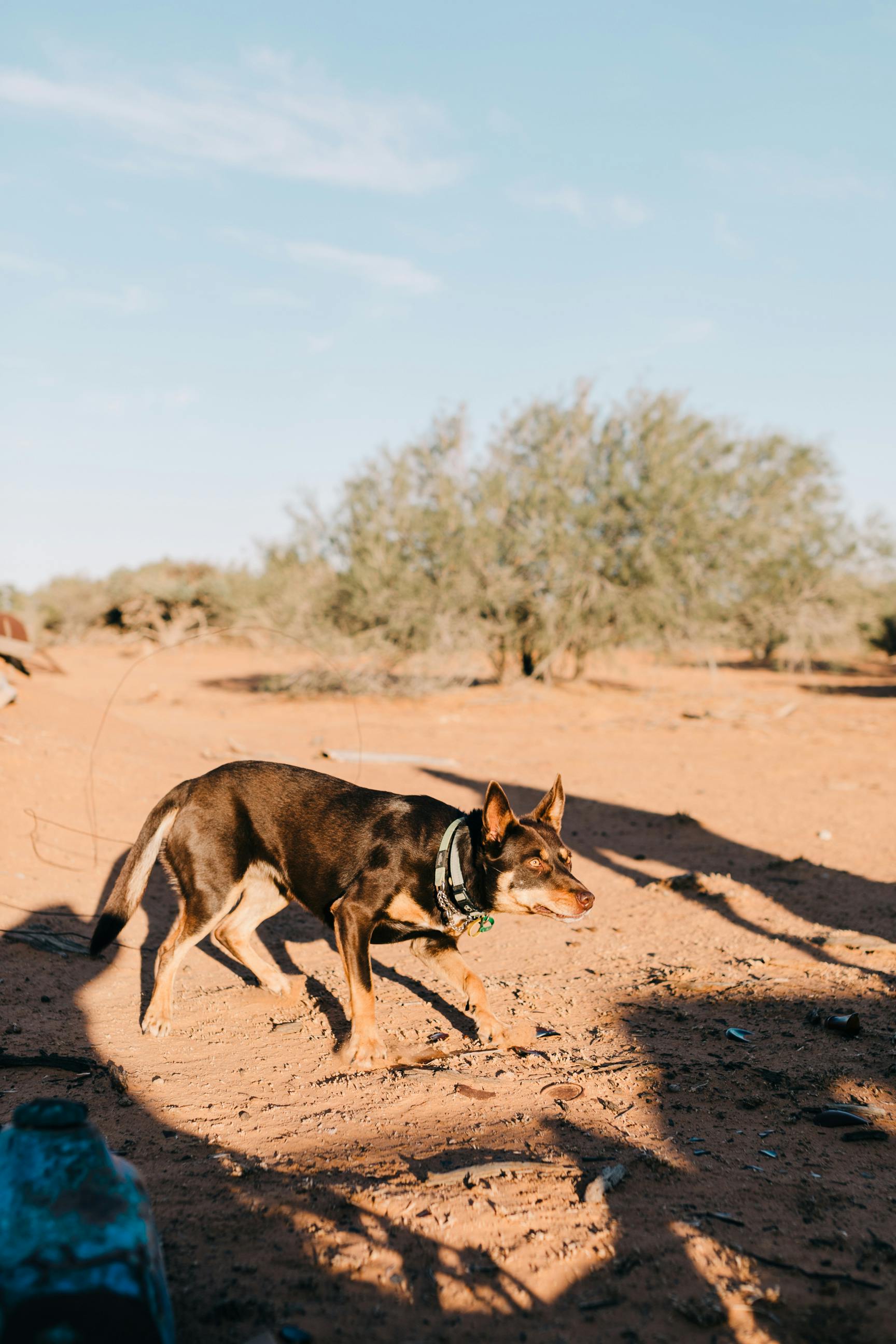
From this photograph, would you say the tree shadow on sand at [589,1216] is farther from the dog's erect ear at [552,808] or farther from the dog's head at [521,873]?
the dog's erect ear at [552,808]

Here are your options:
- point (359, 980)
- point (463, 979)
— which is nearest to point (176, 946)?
point (359, 980)

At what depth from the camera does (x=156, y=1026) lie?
476 cm

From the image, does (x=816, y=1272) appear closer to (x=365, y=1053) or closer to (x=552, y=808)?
(x=365, y=1053)

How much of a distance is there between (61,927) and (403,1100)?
3395 millimetres

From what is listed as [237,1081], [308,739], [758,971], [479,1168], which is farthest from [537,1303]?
[308,739]

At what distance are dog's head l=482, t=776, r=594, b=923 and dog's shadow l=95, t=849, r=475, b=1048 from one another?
88cm

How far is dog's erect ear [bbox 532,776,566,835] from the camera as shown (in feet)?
16.0

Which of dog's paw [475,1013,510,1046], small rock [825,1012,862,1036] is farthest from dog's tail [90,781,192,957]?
small rock [825,1012,862,1036]

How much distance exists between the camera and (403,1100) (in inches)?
155

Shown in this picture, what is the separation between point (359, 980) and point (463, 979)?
0.63 meters

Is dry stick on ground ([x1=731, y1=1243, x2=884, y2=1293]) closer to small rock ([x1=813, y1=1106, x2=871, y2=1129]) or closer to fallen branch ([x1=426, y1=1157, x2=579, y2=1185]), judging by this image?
fallen branch ([x1=426, y1=1157, x2=579, y2=1185])

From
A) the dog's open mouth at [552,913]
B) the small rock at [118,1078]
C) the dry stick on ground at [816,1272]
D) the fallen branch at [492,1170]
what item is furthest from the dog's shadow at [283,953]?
the dry stick on ground at [816,1272]

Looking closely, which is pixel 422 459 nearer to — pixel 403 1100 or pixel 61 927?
pixel 61 927

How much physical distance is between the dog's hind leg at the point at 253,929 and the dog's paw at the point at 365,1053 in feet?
3.51
